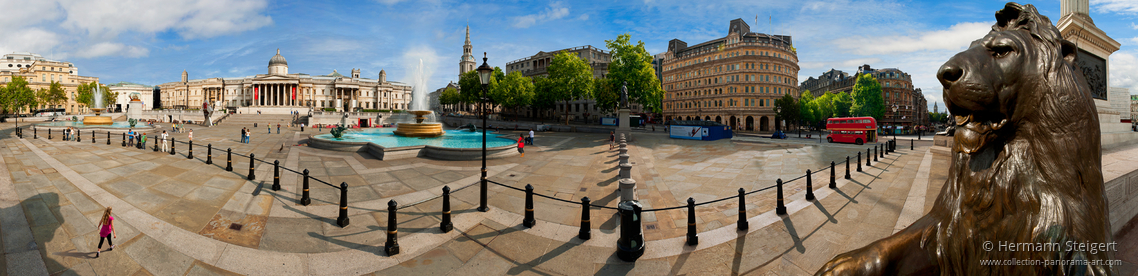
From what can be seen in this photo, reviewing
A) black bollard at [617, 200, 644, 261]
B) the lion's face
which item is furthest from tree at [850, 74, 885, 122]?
the lion's face

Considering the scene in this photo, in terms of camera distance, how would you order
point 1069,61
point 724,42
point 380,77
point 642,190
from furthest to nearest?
point 380,77 → point 724,42 → point 642,190 → point 1069,61

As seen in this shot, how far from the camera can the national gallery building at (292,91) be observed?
286 feet

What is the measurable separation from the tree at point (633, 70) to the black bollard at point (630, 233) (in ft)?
109

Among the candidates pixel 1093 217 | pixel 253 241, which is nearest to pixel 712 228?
pixel 1093 217

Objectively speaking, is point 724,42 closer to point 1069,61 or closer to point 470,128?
point 470,128

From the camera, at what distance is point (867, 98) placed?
53062 millimetres

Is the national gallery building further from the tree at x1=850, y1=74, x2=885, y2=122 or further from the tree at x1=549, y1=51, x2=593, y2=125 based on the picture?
the tree at x1=850, y1=74, x2=885, y2=122

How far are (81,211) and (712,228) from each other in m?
11.5

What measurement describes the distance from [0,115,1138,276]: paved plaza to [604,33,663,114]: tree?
2718 centimetres

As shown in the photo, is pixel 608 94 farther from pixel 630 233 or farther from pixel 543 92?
pixel 630 233

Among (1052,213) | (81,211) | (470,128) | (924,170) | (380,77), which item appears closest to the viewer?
(1052,213)

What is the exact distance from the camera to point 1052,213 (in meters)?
1.62

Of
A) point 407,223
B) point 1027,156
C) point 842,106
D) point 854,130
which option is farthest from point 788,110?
point 1027,156

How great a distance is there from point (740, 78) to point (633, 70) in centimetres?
3157
